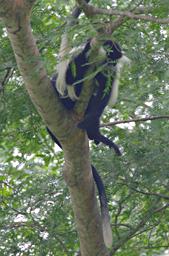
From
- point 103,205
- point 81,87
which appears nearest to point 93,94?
point 81,87

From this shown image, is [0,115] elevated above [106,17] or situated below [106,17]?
above

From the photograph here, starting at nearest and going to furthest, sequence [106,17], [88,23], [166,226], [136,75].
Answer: [88,23]
[106,17]
[136,75]
[166,226]

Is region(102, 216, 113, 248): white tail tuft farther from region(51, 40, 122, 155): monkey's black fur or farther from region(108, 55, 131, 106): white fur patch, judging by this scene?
region(108, 55, 131, 106): white fur patch

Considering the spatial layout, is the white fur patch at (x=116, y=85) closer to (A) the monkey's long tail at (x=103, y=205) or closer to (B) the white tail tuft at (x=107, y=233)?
(A) the monkey's long tail at (x=103, y=205)

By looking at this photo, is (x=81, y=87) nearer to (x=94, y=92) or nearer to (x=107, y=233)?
(x=94, y=92)

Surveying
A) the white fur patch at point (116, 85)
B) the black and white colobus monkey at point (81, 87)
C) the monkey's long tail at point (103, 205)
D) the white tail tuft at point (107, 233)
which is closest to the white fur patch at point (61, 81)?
the black and white colobus monkey at point (81, 87)

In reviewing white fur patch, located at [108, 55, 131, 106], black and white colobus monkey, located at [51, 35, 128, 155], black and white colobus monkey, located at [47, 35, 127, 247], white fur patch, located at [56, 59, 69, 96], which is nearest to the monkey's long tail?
black and white colobus monkey, located at [47, 35, 127, 247]

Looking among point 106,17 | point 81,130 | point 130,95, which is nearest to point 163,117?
point 130,95

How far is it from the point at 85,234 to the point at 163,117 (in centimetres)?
76

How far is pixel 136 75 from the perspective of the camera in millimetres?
3867

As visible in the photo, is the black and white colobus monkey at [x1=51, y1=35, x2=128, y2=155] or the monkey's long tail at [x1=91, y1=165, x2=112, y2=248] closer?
the black and white colobus monkey at [x1=51, y1=35, x2=128, y2=155]

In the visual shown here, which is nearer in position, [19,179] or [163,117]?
[163,117]

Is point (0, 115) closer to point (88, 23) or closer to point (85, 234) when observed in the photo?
point (85, 234)

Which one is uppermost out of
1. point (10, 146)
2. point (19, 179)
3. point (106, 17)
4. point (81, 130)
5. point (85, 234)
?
point (10, 146)
